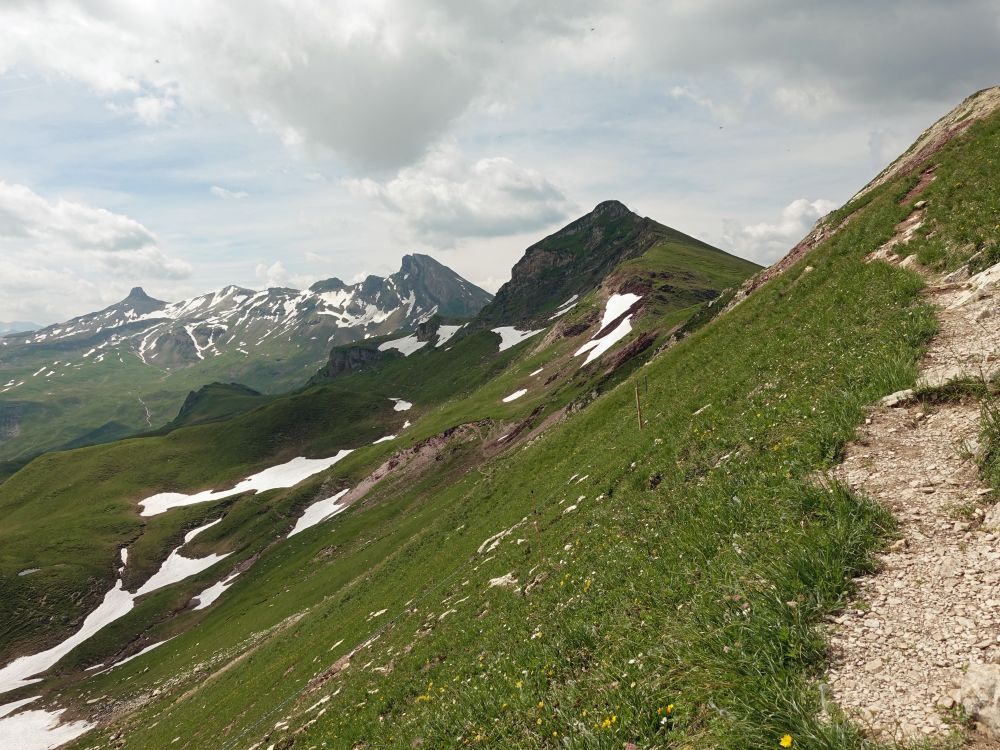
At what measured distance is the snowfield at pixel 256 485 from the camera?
132500 mm

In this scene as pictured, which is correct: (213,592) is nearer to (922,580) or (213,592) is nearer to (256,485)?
(256,485)

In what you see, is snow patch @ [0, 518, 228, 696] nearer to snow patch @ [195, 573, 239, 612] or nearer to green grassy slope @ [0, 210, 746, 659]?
green grassy slope @ [0, 210, 746, 659]

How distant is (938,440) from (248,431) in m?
191

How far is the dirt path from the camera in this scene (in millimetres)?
4824

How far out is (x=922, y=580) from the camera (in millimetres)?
5988

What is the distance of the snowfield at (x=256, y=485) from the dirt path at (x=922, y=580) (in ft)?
444

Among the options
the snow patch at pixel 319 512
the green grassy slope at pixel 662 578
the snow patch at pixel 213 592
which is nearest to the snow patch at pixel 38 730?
the snow patch at pixel 213 592

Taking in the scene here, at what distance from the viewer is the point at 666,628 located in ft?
26.1

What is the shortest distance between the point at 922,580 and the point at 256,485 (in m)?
154

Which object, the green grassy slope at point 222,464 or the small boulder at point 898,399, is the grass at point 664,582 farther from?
the green grassy slope at point 222,464

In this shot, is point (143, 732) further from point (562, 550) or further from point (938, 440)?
point (938, 440)

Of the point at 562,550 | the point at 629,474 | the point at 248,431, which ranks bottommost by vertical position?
the point at 562,550

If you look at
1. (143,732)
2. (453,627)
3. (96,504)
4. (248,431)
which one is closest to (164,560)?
(96,504)

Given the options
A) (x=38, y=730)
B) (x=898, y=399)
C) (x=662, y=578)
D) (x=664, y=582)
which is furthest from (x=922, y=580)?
(x=38, y=730)
